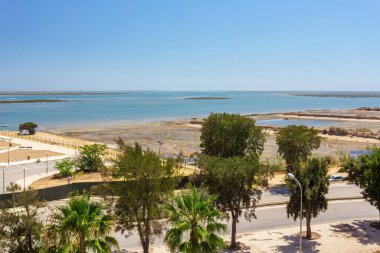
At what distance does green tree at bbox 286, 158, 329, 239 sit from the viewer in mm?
24281

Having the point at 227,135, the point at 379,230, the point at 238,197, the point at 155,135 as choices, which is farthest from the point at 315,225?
the point at 155,135

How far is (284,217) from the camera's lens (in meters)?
29.6

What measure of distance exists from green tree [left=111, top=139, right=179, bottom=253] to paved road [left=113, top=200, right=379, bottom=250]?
4677 mm

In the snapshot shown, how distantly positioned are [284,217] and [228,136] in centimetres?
831

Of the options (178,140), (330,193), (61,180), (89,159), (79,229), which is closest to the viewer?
(79,229)

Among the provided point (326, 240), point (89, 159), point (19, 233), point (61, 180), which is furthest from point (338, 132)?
point (19, 233)

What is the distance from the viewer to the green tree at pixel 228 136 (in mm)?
33562

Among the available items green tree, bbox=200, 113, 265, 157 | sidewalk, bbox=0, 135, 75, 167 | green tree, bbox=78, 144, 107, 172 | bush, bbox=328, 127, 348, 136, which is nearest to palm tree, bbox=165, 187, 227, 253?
green tree, bbox=200, 113, 265, 157

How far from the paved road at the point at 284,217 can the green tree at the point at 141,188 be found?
468 centimetres

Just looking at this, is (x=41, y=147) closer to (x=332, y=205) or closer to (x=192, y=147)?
(x=192, y=147)

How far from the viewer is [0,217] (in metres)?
16.0

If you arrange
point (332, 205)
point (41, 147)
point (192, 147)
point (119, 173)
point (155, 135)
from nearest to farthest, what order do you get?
1. point (119, 173)
2. point (332, 205)
3. point (41, 147)
4. point (192, 147)
5. point (155, 135)

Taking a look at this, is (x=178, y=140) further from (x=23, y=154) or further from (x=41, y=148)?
(x=23, y=154)

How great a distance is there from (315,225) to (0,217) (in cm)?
2106
